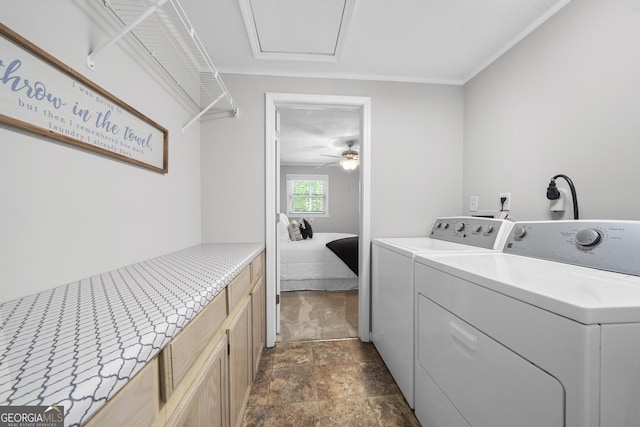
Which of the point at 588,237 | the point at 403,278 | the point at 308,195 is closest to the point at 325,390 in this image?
the point at 403,278

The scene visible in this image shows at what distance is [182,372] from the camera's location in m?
0.63

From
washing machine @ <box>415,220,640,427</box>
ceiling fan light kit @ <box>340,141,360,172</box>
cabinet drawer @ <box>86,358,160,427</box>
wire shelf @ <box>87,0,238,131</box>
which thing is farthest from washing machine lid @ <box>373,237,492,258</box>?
ceiling fan light kit @ <box>340,141,360,172</box>

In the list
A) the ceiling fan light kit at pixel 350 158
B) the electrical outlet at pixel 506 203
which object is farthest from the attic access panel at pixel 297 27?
the ceiling fan light kit at pixel 350 158

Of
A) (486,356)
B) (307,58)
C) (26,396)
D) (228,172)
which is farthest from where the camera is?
(228,172)

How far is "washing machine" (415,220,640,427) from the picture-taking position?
1.76ft

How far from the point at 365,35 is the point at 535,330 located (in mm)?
1717

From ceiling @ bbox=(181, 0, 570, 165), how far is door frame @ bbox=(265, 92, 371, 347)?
8.0 inches

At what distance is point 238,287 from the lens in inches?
45.3

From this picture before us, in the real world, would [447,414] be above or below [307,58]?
below

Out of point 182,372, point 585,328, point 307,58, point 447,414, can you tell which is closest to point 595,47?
point 585,328

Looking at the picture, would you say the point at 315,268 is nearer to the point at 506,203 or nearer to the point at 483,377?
the point at 506,203

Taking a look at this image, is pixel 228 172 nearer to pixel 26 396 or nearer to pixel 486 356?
pixel 26 396

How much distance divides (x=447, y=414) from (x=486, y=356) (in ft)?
1.39

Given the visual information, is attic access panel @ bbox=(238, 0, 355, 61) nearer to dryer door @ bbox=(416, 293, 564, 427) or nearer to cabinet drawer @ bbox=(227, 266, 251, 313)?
cabinet drawer @ bbox=(227, 266, 251, 313)
